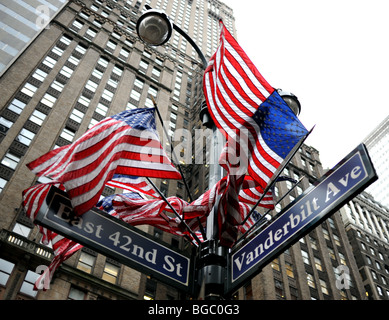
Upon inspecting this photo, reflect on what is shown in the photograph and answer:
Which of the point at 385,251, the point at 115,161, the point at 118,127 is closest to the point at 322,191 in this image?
the point at 115,161

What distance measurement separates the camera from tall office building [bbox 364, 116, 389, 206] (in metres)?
128

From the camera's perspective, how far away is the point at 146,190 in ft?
26.9

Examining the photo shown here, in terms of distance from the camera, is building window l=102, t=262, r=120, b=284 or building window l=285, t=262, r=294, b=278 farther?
building window l=285, t=262, r=294, b=278

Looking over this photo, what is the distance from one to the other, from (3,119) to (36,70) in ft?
34.9

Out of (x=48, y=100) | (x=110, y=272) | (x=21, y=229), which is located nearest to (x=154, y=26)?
(x=21, y=229)

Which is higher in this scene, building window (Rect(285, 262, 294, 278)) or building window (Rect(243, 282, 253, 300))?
building window (Rect(285, 262, 294, 278))

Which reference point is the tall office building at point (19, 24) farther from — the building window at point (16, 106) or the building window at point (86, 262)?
the building window at point (86, 262)

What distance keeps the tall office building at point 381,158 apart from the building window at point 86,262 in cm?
11803

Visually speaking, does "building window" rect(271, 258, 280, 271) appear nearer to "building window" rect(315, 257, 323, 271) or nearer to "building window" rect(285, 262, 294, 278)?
"building window" rect(285, 262, 294, 278)

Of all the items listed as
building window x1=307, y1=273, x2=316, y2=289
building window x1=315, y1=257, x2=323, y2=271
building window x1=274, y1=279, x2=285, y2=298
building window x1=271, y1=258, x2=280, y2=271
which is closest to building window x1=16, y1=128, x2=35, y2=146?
building window x1=271, y1=258, x2=280, y2=271

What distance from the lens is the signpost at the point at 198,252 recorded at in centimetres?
411

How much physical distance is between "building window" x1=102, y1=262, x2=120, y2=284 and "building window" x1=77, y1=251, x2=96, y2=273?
1.22m

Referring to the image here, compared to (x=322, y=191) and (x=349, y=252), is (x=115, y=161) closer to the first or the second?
(x=322, y=191)
